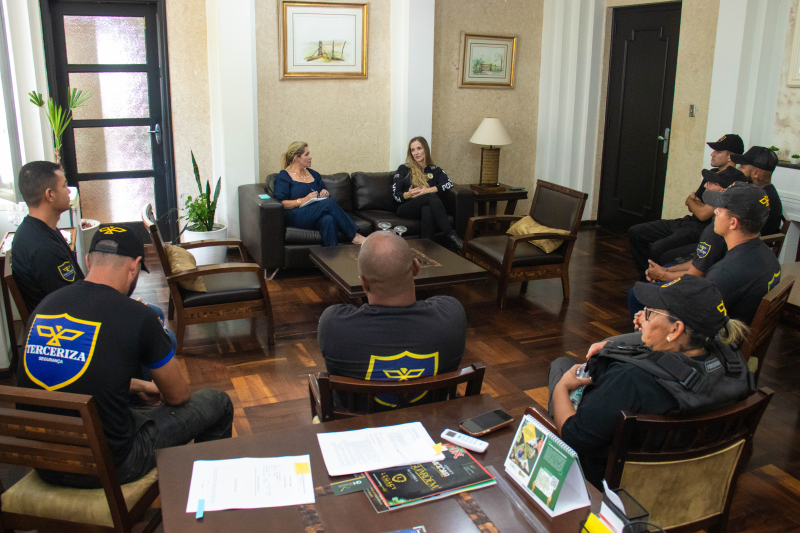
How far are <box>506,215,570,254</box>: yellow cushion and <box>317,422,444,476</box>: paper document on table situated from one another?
3.67 m

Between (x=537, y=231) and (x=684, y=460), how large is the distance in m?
3.61

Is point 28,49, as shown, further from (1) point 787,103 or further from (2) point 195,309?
(1) point 787,103

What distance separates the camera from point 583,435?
2.10 metres

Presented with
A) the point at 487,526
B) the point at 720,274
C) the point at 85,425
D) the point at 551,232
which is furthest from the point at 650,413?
the point at 551,232

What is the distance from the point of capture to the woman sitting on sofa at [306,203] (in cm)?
582

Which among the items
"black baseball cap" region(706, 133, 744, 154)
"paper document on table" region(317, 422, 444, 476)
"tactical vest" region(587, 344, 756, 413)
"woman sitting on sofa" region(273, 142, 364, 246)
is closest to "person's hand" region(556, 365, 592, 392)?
"tactical vest" region(587, 344, 756, 413)

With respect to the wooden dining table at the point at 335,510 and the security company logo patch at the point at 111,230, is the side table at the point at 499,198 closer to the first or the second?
the security company logo patch at the point at 111,230

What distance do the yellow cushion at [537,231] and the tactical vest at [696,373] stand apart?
3.24 metres

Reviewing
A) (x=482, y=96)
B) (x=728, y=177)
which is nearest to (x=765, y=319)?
(x=728, y=177)

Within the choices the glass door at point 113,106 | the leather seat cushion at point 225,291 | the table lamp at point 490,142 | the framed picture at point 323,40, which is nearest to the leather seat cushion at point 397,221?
the table lamp at point 490,142

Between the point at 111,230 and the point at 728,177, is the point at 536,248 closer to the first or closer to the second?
the point at 728,177

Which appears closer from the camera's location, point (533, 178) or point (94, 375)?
point (94, 375)

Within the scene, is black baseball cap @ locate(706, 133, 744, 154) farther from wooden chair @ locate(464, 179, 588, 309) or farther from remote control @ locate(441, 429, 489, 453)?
remote control @ locate(441, 429, 489, 453)

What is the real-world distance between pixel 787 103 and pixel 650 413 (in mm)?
4922
